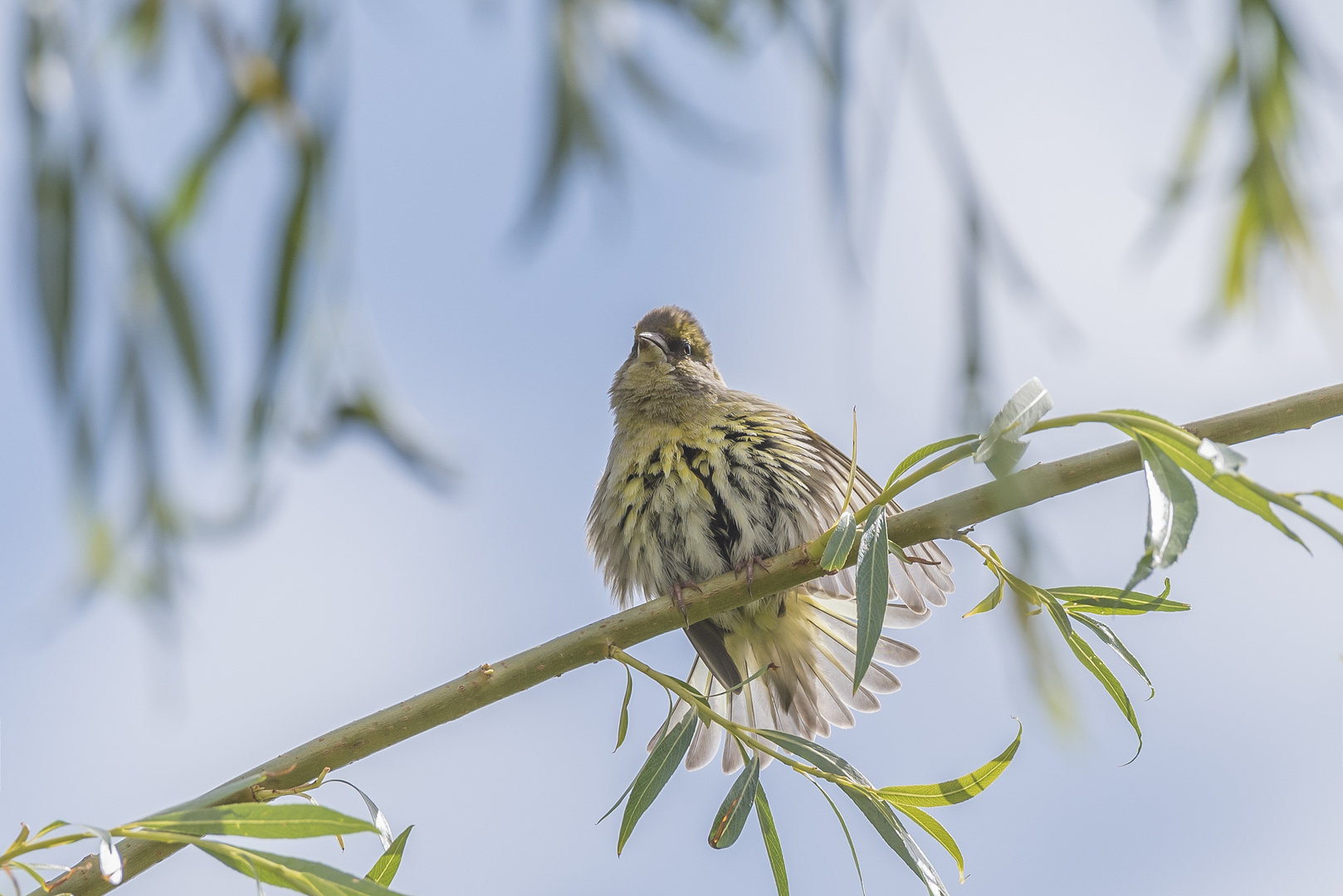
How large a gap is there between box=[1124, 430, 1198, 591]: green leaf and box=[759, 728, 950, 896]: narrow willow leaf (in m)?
0.54

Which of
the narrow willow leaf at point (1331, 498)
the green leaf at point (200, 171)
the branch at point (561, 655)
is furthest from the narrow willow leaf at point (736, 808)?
the green leaf at point (200, 171)

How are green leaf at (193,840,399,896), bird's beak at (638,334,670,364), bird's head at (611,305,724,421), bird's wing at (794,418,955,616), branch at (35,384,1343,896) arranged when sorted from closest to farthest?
green leaf at (193,840,399,896), branch at (35,384,1343,896), bird's wing at (794,418,955,616), bird's head at (611,305,724,421), bird's beak at (638,334,670,364)

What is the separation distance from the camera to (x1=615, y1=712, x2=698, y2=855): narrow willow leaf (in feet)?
5.74

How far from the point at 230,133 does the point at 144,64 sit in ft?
0.74

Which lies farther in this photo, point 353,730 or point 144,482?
point 144,482

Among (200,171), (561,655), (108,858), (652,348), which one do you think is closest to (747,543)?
(652,348)

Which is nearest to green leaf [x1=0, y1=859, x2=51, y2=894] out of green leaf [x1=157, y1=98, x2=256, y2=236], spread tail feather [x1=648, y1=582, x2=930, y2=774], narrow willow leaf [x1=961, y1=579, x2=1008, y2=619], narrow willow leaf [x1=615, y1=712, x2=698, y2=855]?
narrow willow leaf [x1=615, y1=712, x2=698, y2=855]

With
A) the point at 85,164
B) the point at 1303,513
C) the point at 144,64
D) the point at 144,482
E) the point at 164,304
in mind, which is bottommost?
the point at 1303,513

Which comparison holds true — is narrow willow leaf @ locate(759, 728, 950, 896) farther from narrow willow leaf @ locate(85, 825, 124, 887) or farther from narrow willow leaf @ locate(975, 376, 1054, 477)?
narrow willow leaf @ locate(85, 825, 124, 887)

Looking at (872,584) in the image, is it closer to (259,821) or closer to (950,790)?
(950,790)

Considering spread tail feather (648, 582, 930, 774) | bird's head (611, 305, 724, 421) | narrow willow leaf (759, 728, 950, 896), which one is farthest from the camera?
bird's head (611, 305, 724, 421)

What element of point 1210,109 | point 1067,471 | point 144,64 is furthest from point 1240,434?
point 144,64

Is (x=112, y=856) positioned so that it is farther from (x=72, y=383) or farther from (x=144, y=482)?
(x=144, y=482)

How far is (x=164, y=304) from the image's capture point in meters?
2.38
